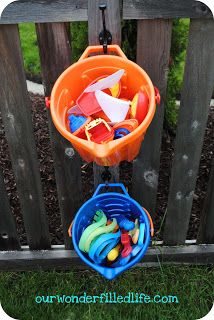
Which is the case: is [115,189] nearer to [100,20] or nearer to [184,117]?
[184,117]

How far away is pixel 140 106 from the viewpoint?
4.35ft

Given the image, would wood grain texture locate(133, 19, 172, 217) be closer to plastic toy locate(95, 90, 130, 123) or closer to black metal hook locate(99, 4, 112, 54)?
black metal hook locate(99, 4, 112, 54)

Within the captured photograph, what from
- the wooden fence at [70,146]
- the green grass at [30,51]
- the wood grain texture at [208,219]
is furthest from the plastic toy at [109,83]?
the green grass at [30,51]

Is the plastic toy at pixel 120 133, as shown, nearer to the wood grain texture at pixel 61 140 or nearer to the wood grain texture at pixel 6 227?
the wood grain texture at pixel 61 140

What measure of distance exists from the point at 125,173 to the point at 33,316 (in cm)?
88

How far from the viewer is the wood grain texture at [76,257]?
2221mm

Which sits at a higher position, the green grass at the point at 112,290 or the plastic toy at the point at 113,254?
the plastic toy at the point at 113,254

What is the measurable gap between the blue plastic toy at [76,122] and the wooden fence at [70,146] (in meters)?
0.30

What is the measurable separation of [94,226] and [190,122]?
549mm

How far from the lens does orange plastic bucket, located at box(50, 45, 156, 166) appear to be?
125 centimetres

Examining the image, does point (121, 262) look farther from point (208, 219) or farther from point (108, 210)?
point (208, 219)

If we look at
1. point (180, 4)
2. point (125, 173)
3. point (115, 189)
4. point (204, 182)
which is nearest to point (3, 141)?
point (125, 173)

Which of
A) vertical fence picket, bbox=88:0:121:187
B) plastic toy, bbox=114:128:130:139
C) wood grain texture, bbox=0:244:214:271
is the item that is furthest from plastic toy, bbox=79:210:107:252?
vertical fence picket, bbox=88:0:121:187

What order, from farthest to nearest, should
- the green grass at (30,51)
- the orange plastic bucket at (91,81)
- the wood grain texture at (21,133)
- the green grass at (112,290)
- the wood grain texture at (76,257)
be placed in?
the green grass at (30,51) < the wood grain texture at (76,257) < the green grass at (112,290) < the wood grain texture at (21,133) < the orange plastic bucket at (91,81)
